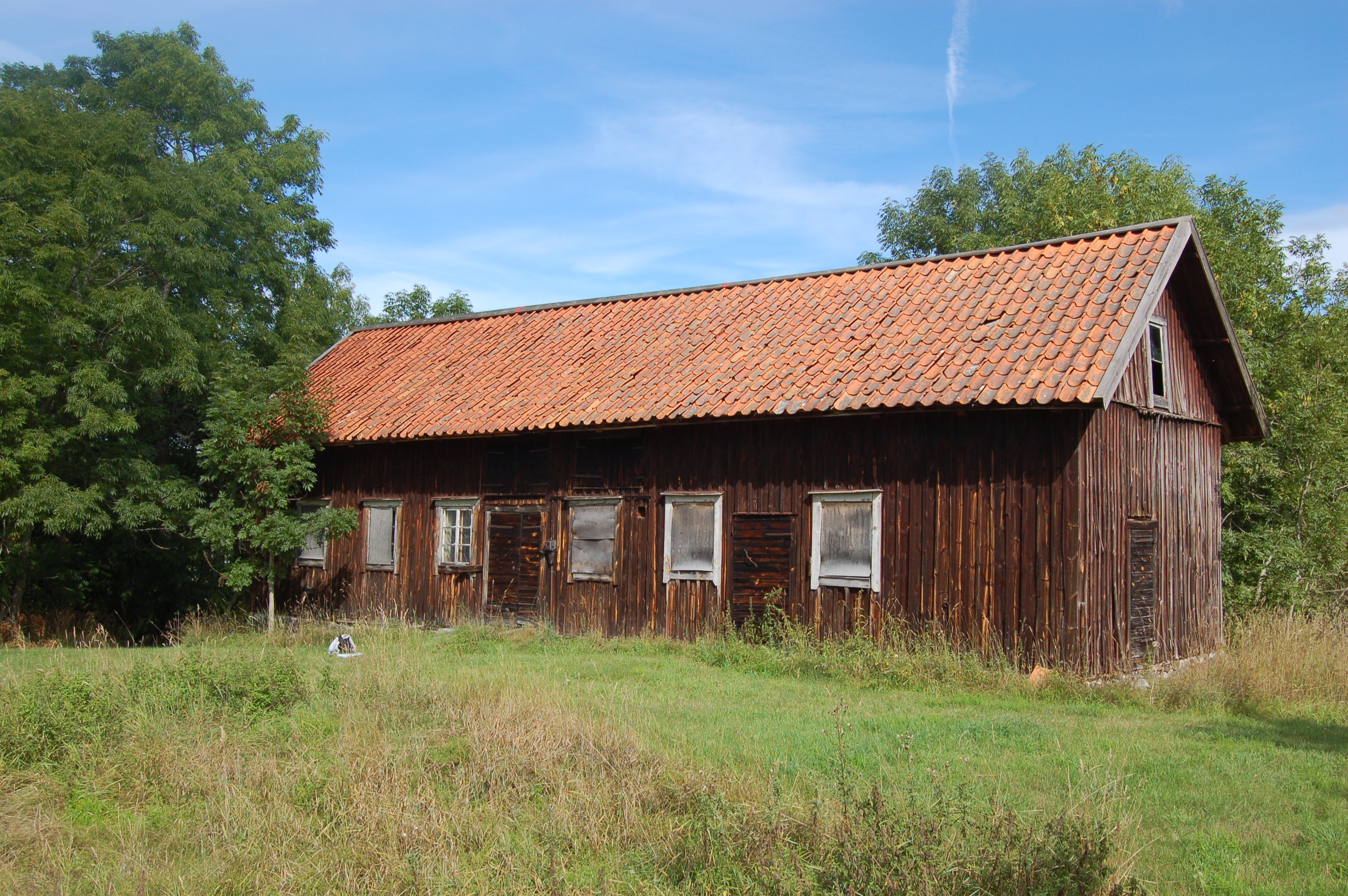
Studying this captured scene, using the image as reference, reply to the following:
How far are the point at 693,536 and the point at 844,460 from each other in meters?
2.66

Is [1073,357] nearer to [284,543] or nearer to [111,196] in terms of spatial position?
[284,543]

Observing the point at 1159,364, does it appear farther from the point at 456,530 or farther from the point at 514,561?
the point at 456,530

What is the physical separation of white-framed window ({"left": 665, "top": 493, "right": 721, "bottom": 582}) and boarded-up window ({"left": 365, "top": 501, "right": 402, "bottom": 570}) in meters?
5.81

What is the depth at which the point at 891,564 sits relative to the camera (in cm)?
1332

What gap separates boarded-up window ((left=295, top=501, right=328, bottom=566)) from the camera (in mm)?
19734

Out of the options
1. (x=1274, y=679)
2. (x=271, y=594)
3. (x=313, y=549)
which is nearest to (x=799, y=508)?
(x=1274, y=679)

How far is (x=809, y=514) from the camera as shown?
14.2 metres

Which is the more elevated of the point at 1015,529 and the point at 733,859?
the point at 1015,529

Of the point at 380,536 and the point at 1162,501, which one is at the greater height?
the point at 1162,501

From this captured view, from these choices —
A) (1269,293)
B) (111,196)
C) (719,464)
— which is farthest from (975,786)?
(1269,293)

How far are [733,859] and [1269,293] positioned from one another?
2177 centimetres

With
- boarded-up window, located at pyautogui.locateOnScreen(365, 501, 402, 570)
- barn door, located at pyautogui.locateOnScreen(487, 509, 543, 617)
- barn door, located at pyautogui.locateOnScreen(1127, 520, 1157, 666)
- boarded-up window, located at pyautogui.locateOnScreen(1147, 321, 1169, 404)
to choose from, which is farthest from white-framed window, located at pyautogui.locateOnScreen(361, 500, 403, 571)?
boarded-up window, located at pyautogui.locateOnScreen(1147, 321, 1169, 404)

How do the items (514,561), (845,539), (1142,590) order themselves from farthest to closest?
(514,561) < (845,539) < (1142,590)

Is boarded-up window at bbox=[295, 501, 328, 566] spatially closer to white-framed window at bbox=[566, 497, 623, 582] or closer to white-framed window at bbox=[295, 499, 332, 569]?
white-framed window at bbox=[295, 499, 332, 569]
